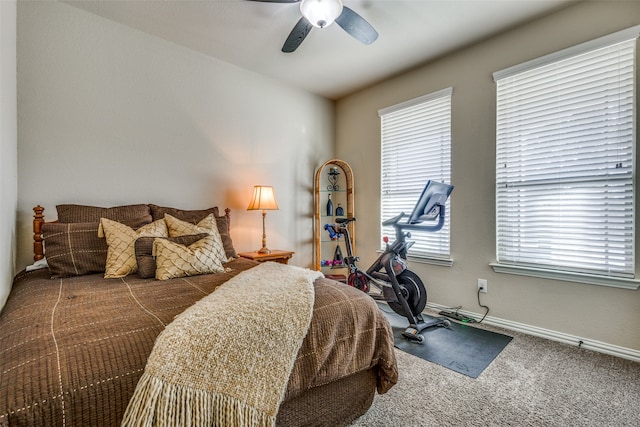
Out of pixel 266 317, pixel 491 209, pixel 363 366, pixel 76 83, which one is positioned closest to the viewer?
pixel 266 317

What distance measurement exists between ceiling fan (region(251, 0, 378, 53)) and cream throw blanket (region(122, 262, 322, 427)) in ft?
5.86

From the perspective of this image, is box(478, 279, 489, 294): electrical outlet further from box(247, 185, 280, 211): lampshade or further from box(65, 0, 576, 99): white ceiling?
box(65, 0, 576, 99): white ceiling

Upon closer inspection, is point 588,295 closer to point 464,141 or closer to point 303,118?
point 464,141

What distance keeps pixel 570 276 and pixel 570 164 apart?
0.89m

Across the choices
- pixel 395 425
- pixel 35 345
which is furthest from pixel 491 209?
pixel 35 345

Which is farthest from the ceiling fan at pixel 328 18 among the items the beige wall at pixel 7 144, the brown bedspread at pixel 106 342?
the brown bedspread at pixel 106 342

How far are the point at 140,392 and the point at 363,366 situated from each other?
0.94 m

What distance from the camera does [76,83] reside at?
240 centimetres

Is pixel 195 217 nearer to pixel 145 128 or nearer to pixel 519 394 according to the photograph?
pixel 145 128

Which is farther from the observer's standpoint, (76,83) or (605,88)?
(76,83)

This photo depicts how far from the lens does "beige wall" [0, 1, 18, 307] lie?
1.61m

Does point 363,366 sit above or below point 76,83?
below

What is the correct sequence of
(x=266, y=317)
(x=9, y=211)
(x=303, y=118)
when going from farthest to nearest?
(x=303, y=118), (x=9, y=211), (x=266, y=317)

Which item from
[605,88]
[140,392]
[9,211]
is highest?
[605,88]
